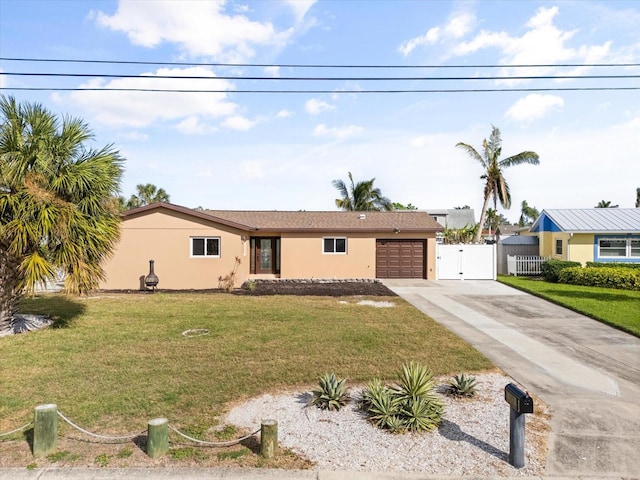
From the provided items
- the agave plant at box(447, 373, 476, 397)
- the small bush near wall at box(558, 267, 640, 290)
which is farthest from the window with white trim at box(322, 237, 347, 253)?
the agave plant at box(447, 373, 476, 397)

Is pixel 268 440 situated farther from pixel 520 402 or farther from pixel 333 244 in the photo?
pixel 333 244

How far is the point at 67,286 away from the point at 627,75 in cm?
1622

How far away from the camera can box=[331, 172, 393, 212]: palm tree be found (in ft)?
111

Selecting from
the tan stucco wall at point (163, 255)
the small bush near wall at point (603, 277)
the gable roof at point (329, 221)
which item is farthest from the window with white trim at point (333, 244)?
the small bush near wall at point (603, 277)

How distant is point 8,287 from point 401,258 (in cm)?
1666

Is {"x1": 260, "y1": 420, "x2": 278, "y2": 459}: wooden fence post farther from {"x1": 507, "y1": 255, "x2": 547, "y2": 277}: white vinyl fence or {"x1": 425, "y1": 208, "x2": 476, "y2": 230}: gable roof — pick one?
{"x1": 425, "y1": 208, "x2": 476, "y2": 230}: gable roof

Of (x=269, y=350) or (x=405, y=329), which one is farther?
(x=405, y=329)

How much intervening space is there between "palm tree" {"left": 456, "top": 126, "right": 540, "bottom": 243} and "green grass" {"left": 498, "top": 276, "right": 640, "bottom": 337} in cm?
826

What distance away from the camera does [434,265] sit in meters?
21.0

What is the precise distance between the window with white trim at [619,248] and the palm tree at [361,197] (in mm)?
16558

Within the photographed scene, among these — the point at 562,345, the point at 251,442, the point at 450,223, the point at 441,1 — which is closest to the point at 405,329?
the point at 562,345

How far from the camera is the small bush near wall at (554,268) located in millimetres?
20109

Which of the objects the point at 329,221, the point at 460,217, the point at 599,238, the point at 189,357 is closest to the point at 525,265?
the point at 599,238

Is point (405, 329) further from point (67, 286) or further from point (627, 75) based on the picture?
point (627, 75)
